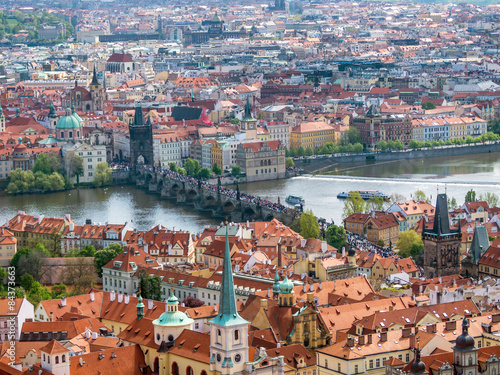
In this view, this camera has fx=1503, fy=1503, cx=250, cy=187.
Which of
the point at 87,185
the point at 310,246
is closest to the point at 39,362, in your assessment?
the point at 310,246

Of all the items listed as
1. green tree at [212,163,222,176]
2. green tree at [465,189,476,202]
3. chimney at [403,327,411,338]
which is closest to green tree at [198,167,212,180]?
green tree at [212,163,222,176]

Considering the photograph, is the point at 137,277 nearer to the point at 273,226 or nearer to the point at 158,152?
the point at 273,226

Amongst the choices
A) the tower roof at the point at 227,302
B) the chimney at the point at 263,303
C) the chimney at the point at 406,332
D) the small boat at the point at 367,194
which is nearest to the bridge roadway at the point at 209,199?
the small boat at the point at 367,194

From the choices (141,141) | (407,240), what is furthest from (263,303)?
(141,141)

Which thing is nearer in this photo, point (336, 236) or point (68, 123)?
point (336, 236)

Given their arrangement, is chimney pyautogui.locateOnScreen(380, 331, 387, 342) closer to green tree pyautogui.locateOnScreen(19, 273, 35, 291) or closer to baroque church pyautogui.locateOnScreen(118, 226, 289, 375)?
baroque church pyautogui.locateOnScreen(118, 226, 289, 375)

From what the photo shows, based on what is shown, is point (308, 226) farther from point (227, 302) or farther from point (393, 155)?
point (393, 155)

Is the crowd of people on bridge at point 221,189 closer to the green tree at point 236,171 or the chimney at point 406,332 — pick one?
the green tree at point 236,171
